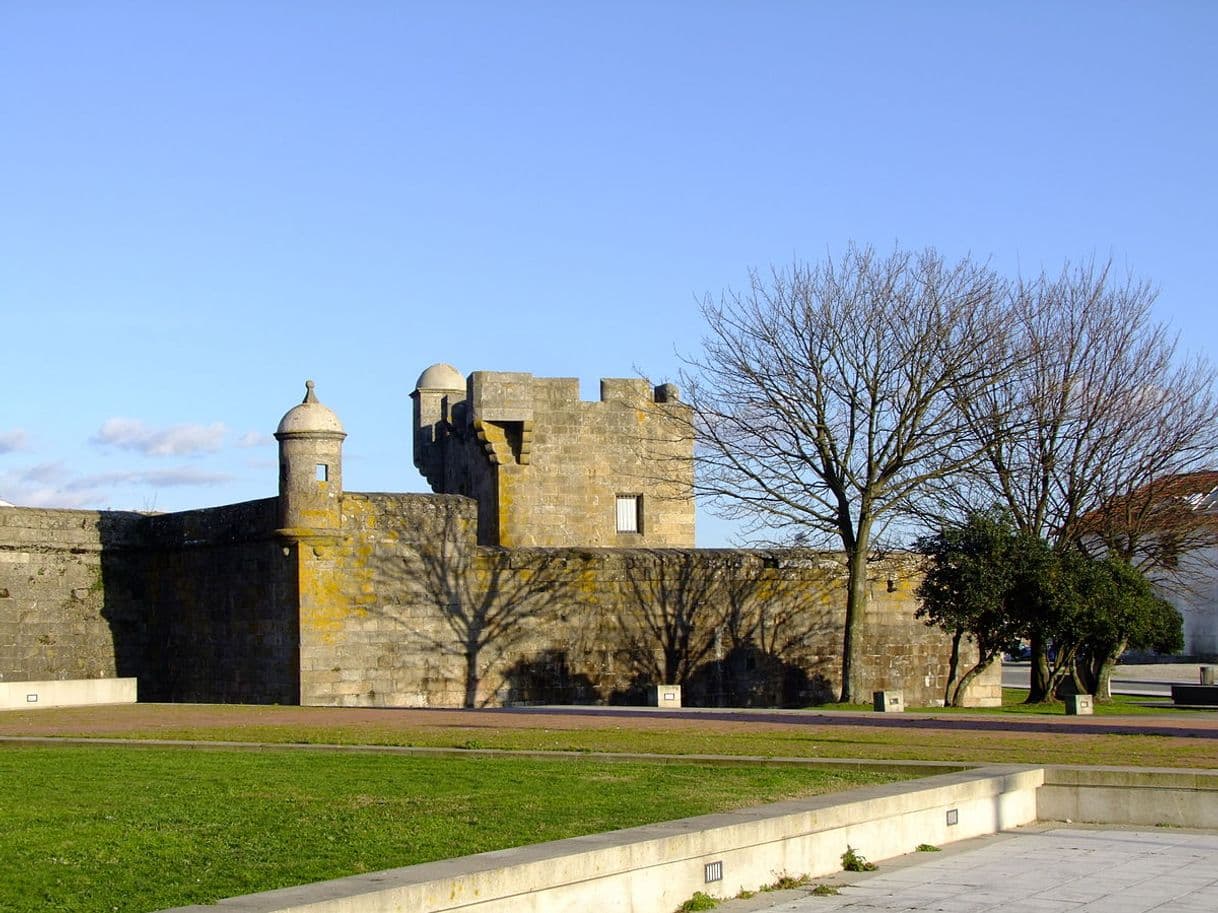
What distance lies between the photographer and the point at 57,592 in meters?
25.8

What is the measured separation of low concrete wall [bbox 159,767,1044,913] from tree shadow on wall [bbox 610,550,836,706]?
15.1 m

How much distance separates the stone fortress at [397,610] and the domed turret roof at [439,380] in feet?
32.7

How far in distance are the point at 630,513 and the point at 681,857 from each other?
82.9 ft

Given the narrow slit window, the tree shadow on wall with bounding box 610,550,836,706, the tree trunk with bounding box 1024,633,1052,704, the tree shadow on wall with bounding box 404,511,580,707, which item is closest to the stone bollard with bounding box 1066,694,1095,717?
the tree trunk with bounding box 1024,633,1052,704

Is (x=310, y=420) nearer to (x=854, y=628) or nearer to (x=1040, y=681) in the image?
(x=854, y=628)

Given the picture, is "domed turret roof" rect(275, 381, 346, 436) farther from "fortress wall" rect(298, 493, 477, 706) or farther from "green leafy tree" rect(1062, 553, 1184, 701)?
"green leafy tree" rect(1062, 553, 1184, 701)

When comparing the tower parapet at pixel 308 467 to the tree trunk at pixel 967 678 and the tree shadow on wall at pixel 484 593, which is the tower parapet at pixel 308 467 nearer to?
the tree shadow on wall at pixel 484 593

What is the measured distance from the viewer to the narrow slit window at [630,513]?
33781mm

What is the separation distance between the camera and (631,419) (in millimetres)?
33719

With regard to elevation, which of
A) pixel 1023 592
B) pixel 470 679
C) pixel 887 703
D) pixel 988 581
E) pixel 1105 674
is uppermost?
pixel 988 581

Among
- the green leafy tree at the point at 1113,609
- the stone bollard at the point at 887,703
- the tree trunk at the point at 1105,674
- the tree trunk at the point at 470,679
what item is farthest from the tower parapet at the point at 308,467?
the tree trunk at the point at 1105,674

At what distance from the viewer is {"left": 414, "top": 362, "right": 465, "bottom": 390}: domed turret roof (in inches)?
1425

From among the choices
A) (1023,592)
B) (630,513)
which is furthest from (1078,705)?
(630,513)

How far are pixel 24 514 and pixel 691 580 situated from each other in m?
10.6
